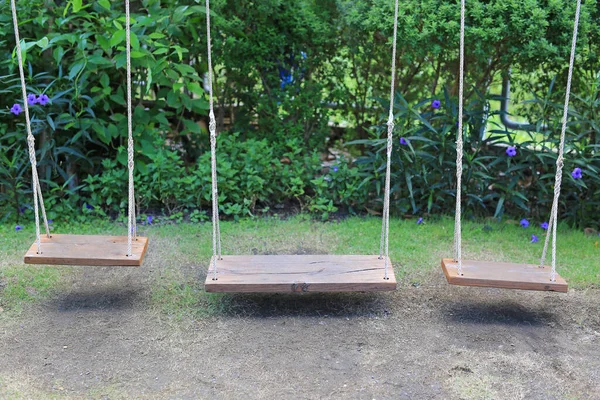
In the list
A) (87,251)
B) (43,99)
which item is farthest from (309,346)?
(43,99)

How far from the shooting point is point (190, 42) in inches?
225

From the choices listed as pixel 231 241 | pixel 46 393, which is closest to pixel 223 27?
pixel 231 241

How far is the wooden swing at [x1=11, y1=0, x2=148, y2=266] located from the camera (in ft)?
11.8

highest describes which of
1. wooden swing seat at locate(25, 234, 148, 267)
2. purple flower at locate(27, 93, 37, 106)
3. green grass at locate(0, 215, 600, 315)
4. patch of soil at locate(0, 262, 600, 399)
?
purple flower at locate(27, 93, 37, 106)

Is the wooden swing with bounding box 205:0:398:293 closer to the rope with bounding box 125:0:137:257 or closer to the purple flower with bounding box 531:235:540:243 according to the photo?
the rope with bounding box 125:0:137:257

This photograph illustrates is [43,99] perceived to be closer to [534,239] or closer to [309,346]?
[309,346]

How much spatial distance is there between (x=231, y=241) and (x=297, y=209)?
86cm

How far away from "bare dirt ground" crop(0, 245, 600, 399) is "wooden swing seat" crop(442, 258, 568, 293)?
0.31 m

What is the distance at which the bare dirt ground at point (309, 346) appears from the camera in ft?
10.3

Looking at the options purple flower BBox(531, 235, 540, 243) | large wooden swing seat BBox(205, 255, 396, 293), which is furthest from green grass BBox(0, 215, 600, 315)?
large wooden swing seat BBox(205, 255, 396, 293)

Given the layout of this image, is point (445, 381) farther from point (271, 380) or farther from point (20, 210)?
point (20, 210)

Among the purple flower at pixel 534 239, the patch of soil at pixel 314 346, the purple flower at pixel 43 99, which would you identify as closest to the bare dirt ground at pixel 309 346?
the patch of soil at pixel 314 346

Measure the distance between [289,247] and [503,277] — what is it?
1708 millimetres

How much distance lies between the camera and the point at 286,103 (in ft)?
19.4
